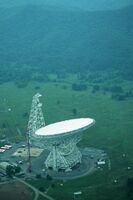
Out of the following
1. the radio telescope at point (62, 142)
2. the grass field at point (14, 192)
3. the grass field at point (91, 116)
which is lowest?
the grass field at point (14, 192)

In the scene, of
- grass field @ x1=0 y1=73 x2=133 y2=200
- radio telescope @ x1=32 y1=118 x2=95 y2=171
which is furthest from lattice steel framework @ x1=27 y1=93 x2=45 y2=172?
grass field @ x1=0 y1=73 x2=133 y2=200

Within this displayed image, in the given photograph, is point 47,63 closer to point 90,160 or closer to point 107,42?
point 107,42

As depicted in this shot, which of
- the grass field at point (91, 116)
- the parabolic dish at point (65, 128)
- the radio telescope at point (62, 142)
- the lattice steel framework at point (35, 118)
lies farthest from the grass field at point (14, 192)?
the lattice steel framework at point (35, 118)

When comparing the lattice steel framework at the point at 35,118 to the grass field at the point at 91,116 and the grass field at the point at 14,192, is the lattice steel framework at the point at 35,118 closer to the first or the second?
the grass field at the point at 14,192

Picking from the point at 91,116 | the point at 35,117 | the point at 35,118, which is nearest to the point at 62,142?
the point at 35,118

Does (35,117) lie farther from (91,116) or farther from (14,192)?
(91,116)

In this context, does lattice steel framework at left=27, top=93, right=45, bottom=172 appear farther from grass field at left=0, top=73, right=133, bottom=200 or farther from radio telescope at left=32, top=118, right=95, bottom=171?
grass field at left=0, top=73, right=133, bottom=200

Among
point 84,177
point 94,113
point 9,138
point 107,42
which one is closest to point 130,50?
point 107,42
